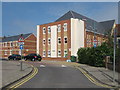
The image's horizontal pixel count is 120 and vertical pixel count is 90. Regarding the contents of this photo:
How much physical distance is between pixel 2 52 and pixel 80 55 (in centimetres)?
5030

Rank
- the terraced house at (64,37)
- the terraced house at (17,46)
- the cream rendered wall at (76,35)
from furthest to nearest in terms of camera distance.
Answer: the terraced house at (17,46) → the terraced house at (64,37) → the cream rendered wall at (76,35)

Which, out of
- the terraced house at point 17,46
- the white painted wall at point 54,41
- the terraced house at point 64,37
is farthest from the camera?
the terraced house at point 17,46

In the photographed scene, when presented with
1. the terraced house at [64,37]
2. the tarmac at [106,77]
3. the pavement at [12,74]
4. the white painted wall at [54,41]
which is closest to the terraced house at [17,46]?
the terraced house at [64,37]

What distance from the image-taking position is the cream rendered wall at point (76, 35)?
41156 millimetres

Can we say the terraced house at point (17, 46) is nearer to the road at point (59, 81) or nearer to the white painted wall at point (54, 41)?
the white painted wall at point (54, 41)

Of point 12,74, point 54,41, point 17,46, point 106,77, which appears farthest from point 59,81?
point 17,46

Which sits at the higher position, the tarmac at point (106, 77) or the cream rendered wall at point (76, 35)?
the cream rendered wall at point (76, 35)

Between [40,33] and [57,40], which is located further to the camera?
[40,33]

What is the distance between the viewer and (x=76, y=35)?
42062 mm

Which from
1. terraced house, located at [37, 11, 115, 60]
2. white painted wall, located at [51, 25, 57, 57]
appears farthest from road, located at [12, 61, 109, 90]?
white painted wall, located at [51, 25, 57, 57]

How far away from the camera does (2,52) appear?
A: 244 ft

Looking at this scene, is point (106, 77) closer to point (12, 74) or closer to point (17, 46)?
point (12, 74)

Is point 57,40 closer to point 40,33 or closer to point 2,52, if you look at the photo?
point 40,33

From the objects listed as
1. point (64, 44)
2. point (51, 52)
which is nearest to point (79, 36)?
point (64, 44)
